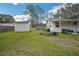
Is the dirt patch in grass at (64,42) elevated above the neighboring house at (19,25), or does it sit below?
below

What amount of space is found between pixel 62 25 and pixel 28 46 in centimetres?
81

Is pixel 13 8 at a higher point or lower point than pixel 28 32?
higher

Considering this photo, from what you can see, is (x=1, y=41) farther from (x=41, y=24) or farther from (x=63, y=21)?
(x=63, y=21)

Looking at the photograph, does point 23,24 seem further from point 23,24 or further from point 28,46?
point 28,46

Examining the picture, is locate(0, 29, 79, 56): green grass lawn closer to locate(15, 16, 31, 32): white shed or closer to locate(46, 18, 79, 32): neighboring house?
locate(15, 16, 31, 32): white shed

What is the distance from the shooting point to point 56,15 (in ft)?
19.4

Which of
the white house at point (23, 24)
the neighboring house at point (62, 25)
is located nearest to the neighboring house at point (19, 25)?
the white house at point (23, 24)

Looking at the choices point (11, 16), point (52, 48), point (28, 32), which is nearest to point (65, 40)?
point (52, 48)

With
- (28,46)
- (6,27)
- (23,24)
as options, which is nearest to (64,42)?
(28,46)

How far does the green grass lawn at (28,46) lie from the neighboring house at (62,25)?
A: 0.91ft

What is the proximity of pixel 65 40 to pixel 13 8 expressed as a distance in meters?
1.23

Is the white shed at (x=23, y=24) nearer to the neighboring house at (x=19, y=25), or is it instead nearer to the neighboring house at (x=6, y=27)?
the neighboring house at (x=19, y=25)

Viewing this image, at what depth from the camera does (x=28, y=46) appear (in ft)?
19.0

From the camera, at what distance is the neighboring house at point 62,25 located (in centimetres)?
585
